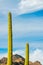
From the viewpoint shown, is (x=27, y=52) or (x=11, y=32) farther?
(x=27, y=52)

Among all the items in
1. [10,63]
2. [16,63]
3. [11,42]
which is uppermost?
[16,63]

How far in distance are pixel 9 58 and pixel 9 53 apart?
46cm

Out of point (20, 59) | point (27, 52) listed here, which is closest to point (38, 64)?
point (20, 59)

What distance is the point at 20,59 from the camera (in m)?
93.7

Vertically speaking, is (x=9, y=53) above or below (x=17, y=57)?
below

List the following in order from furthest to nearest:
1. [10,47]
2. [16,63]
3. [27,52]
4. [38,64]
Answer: [38,64], [16,63], [27,52], [10,47]

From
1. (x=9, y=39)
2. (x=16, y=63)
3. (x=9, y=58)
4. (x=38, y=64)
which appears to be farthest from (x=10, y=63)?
(x=38, y=64)

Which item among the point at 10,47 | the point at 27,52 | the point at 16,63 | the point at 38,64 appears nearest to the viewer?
the point at 10,47

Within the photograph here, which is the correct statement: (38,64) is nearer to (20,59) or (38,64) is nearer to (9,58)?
(20,59)

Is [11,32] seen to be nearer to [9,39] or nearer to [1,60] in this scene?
[9,39]

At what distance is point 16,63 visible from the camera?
A: 91.9 m

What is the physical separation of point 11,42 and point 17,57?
71786 mm

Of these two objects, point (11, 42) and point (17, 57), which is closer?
point (11, 42)

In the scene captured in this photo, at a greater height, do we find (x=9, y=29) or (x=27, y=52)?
(x=9, y=29)
